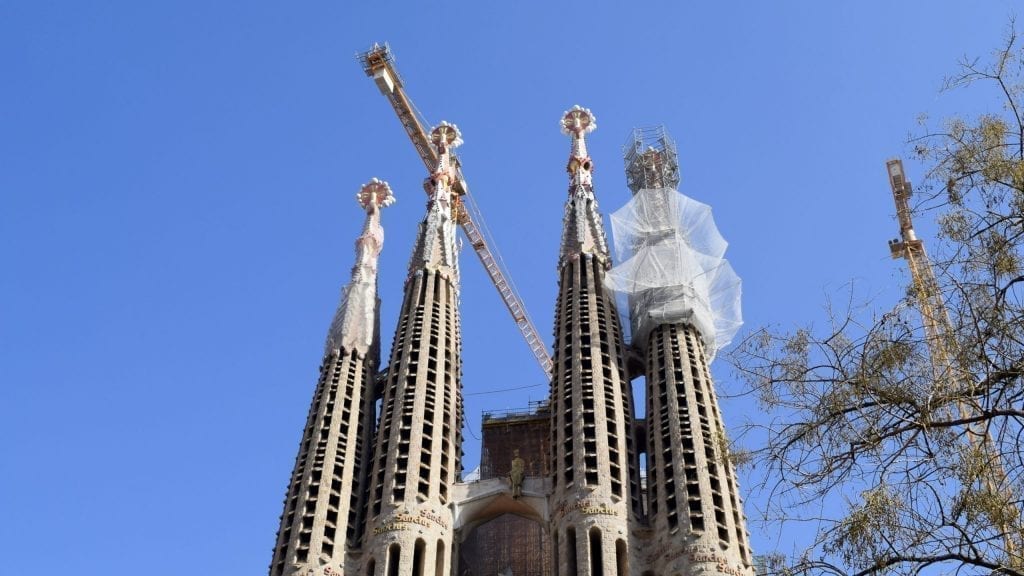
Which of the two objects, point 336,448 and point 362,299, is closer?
point 336,448

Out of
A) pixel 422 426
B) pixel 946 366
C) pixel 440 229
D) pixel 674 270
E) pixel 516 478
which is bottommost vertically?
pixel 946 366

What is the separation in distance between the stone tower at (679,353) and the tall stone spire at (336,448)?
9836 mm

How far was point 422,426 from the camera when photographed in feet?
132

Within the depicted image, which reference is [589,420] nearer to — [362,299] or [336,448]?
[336,448]

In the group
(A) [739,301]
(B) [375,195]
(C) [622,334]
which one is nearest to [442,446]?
(C) [622,334]

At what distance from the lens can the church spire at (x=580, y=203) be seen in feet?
159

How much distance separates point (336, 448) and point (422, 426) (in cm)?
303

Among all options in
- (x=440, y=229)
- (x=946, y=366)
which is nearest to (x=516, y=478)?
(x=440, y=229)

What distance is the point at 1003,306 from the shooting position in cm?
1146

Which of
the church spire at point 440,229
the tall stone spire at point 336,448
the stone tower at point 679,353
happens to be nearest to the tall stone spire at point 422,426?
the church spire at point 440,229

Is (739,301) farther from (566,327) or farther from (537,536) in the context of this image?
(537,536)

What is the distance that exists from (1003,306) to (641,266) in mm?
33586

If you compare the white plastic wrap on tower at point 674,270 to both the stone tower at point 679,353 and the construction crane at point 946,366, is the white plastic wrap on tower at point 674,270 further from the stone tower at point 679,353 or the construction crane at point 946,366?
the construction crane at point 946,366

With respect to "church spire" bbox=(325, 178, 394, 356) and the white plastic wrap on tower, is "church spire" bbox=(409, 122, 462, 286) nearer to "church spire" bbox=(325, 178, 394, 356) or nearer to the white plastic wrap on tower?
"church spire" bbox=(325, 178, 394, 356)
